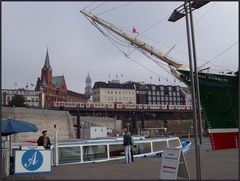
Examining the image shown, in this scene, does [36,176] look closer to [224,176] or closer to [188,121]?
[224,176]

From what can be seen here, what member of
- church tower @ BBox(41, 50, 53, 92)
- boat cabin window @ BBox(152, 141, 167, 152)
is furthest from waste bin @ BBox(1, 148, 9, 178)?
church tower @ BBox(41, 50, 53, 92)

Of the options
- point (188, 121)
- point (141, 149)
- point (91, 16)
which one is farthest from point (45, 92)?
point (141, 149)

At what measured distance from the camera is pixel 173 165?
390 inches

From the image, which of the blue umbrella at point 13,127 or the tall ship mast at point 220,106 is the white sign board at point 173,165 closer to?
the blue umbrella at point 13,127

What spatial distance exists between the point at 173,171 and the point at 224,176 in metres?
2.06

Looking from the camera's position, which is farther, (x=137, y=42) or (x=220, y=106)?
(x=137, y=42)

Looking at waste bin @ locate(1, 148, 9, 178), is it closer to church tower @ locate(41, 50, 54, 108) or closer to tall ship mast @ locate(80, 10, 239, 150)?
tall ship mast @ locate(80, 10, 239, 150)

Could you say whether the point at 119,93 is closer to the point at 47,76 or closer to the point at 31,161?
the point at 47,76

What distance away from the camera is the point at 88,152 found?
736 inches

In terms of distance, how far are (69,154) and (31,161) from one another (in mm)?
5465

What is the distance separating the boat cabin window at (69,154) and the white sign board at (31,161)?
4.76m

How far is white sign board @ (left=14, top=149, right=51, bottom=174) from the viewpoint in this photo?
1220 cm

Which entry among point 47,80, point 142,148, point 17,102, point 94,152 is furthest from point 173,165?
point 47,80

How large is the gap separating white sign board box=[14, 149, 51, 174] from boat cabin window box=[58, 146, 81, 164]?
4.76 metres
